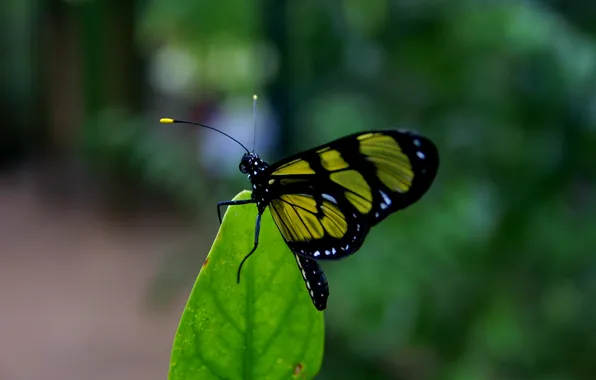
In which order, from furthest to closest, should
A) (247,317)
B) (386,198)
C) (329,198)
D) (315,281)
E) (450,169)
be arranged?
(450,169) < (329,198) < (386,198) < (315,281) < (247,317)

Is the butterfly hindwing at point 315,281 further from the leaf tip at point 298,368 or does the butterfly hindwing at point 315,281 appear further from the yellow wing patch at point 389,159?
the yellow wing patch at point 389,159

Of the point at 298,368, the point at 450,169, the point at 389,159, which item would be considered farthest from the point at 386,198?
the point at 450,169

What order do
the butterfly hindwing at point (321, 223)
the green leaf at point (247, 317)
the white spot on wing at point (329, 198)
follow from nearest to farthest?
the green leaf at point (247, 317) < the butterfly hindwing at point (321, 223) < the white spot on wing at point (329, 198)

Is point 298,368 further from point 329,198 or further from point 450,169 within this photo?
point 450,169

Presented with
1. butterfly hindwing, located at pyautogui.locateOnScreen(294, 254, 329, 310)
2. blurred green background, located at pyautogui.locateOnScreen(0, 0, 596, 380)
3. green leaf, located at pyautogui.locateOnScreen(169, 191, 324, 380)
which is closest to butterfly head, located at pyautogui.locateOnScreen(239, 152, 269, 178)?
butterfly hindwing, located at pyautogui.locateOnScreen(294, 254, 329, 310)

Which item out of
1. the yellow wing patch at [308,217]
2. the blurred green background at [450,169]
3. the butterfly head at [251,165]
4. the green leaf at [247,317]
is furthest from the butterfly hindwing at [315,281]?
the blurred green background at [450,169]

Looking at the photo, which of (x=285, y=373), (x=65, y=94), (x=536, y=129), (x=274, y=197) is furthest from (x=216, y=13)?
(x=65, y=94)

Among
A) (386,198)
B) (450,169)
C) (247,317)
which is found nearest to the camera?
(247,317)
